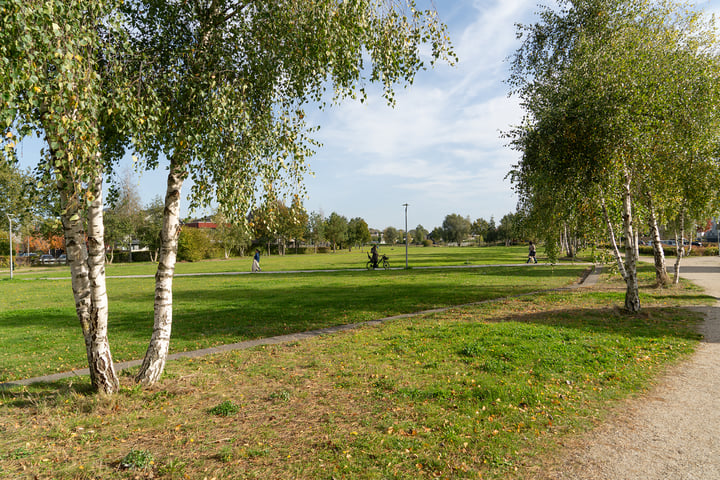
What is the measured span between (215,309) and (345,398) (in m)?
10.1

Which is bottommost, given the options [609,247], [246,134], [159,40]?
[609,247]

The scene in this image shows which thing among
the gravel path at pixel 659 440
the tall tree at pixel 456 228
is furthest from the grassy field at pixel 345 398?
the tall tree at pixel 456 228

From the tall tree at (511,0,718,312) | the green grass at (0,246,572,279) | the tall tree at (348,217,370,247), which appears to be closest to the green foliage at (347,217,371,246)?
the tall tree at (348,217,370,247)

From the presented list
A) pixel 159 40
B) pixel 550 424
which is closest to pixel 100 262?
pixel 159 40

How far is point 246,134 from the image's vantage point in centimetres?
589

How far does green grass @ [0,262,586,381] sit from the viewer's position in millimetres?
9389

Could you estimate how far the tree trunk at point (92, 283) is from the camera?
17.8 feet

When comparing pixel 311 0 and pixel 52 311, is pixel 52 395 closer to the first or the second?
pixel 311 0

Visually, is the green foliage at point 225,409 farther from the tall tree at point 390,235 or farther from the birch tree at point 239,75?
the tall tree at point 390,235

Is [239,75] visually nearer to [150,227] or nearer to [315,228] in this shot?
[150,227]

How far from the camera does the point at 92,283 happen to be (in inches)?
221

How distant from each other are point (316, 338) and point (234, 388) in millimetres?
3633

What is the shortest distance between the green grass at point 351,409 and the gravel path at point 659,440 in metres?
0.26

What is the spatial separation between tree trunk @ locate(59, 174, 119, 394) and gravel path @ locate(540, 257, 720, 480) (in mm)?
5924
